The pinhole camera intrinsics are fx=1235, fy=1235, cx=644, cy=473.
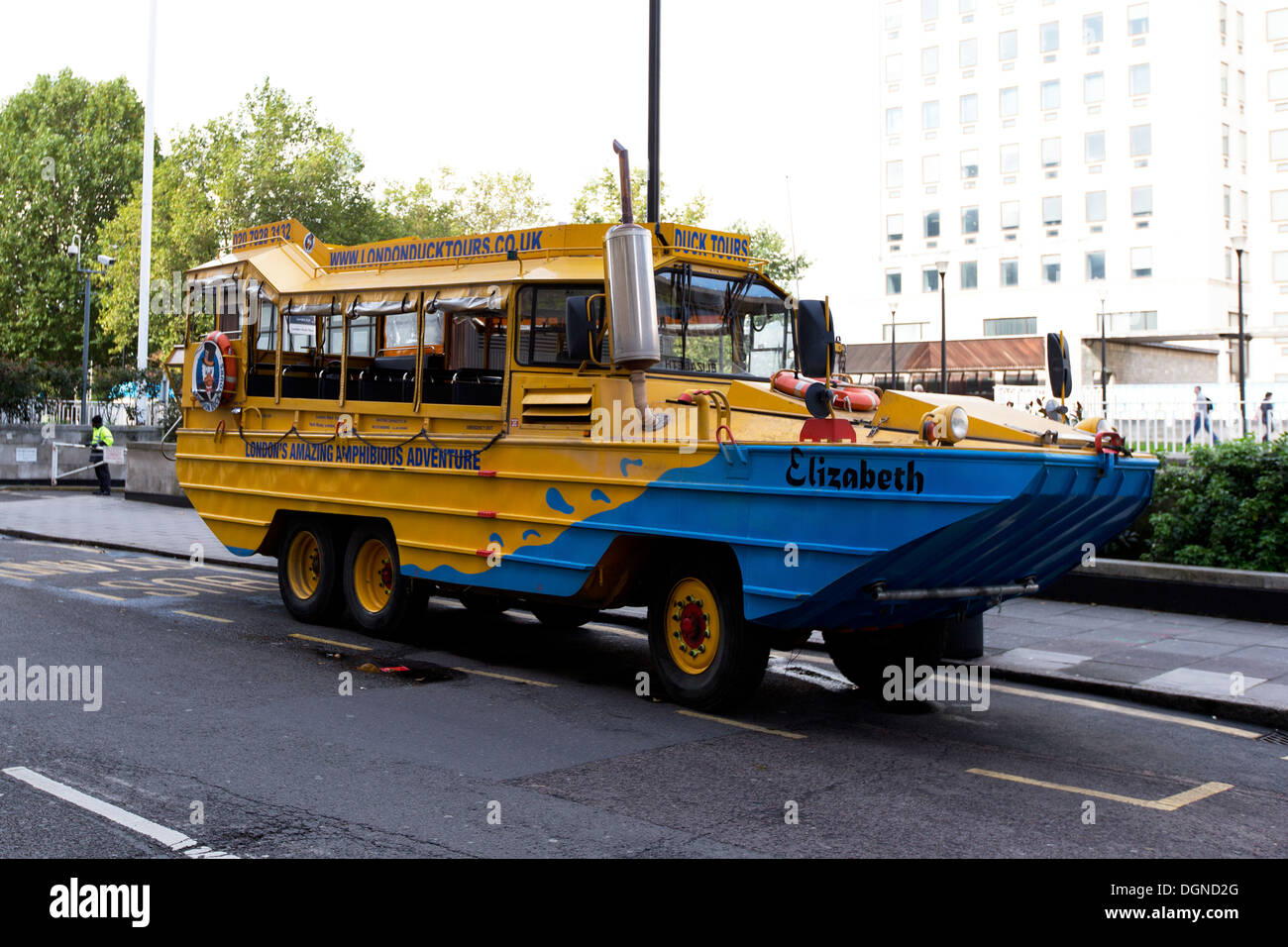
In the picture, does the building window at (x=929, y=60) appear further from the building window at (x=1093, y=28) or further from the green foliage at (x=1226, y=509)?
the green foliage at (x=1226, y=509)

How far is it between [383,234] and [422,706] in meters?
48.0

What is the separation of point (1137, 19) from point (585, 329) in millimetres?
53606

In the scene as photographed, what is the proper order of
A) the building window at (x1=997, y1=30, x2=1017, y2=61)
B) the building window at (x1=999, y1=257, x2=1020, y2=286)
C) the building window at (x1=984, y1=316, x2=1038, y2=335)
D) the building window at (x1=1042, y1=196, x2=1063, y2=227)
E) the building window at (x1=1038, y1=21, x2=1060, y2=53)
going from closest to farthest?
the building window at (x1=1038, y1=21, x2=1060, y2=53)
the building window at (x1=1042, y1=196, x2=1063, y2=227)
the building window at (x1=984, y1=316, x2=1038, y2=335)
the building window at (x1=997, y1=30, x2=1017, y2=61)
the building window at (x1=999, y1=257, x2=1020, y2=286)

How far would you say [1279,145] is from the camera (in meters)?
55.6

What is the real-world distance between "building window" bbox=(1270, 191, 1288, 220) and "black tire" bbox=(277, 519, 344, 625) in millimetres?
55747

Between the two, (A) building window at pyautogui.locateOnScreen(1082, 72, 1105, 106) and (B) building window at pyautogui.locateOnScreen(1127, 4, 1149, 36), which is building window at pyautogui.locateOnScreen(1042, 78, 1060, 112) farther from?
(B) building window at pyautogui.locateOnScreen(1127, 4, 1149, 36)

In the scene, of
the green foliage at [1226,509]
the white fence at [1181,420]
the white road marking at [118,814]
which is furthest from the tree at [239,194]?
the white road marking at [118,814]

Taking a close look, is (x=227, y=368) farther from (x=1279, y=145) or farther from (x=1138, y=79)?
(x=1279, y=145)

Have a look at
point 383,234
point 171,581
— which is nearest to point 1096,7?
point 383,234

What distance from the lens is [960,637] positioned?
887 cm

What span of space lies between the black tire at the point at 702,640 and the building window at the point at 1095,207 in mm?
52610

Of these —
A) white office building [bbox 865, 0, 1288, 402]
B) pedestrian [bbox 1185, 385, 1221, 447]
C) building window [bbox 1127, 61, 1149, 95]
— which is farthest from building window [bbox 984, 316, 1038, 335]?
pedestrian [bbox 1185, 385, 1221, 447]

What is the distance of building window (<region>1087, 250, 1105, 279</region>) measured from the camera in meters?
55.2
